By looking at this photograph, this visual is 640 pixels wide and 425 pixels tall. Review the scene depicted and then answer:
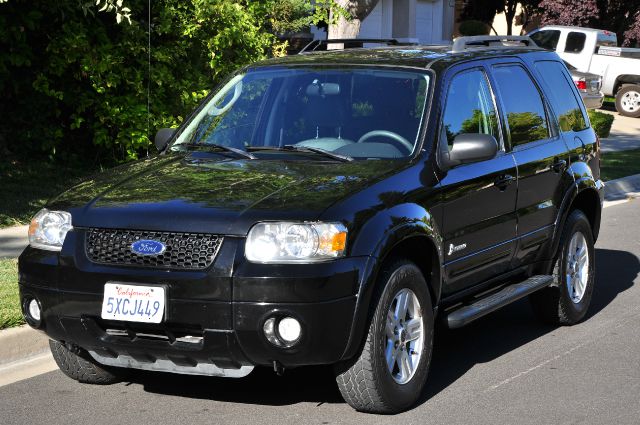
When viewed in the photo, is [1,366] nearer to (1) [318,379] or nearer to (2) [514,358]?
(1) [318,379]

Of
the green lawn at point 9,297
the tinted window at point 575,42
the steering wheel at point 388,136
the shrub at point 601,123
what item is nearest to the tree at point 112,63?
the green lawn at point 9,297

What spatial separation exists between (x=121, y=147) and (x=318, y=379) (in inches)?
285

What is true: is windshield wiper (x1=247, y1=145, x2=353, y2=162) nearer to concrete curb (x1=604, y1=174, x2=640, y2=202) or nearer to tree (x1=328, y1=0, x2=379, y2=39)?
concrete curb (x1=604, y1=174, x2=640, y2=202)

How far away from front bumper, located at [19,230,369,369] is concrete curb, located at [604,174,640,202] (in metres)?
10.3

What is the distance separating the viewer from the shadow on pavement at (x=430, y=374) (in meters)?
6.18

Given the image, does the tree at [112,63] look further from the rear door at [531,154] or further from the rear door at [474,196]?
the rear door at [474,196]

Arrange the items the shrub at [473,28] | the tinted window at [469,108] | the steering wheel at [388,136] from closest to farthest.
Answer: the steering wheel at [388,136], the tinted window at [469,108], the shrub at [473,28]

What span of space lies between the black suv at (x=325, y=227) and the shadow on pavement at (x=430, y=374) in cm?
31

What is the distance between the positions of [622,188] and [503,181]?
9348 millimetres

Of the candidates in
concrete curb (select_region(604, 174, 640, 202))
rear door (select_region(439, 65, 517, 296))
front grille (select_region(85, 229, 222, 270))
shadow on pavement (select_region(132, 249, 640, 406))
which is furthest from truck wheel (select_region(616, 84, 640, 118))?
front grille (select_region(85, 229, 222, 270))

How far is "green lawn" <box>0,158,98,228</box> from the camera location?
37.0 ft

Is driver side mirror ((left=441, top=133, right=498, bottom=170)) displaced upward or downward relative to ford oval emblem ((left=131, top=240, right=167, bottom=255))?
upward

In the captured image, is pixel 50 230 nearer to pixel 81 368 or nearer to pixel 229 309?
pixel 81 368

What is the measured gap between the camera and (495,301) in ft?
21.9
